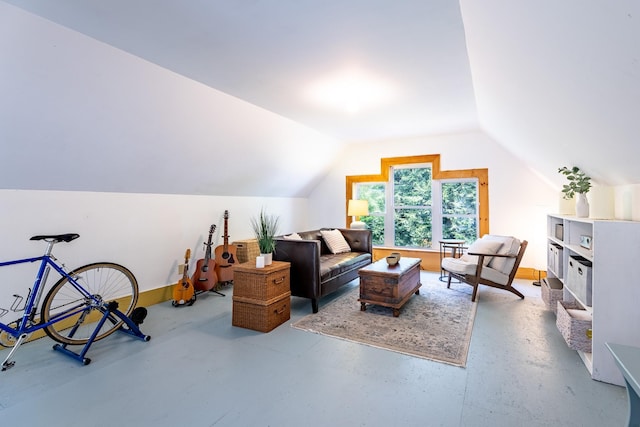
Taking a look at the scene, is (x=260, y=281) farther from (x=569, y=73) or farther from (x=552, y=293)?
(x=552, y=293)

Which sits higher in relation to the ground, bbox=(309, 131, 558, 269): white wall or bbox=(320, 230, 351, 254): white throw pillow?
bbox=(309, 131, 558, 269): white wall

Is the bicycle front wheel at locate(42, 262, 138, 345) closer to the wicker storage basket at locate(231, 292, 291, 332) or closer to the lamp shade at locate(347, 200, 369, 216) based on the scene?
the wicker storage basket at locate(231, 292, 291, 332)

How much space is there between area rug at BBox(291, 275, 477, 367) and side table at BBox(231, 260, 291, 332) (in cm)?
26

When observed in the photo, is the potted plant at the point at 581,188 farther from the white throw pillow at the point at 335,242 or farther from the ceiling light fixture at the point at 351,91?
the white throw pillow at the point at 335,242

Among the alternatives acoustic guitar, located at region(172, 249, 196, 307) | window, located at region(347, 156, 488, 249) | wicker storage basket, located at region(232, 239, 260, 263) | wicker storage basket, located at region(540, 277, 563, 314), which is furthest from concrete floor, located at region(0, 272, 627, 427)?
window, located at region(347, 156, 488, 249)

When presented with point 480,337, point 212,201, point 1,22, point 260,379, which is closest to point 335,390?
point 260,379

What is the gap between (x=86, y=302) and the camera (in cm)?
255

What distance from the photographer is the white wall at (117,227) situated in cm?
259

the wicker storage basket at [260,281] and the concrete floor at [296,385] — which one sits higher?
the wicker storage basket at [260,281]

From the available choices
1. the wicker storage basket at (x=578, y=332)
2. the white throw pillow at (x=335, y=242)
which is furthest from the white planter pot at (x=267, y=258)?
the wicker storage basket at (x=578, y=332)

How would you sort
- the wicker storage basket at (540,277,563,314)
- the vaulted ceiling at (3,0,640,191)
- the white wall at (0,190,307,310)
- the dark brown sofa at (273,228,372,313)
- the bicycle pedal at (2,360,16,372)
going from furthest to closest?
the dark brown sofa at (273,228,372,313) < the wicker storage basket at (540,277,563,314) < the white wall at (0,190,307,310) < the bicycle pedal at (2,360,16,372) < the vaulted ceiling at (3,0,640,191)

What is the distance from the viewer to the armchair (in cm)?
373

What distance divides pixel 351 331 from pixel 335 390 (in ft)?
2.95

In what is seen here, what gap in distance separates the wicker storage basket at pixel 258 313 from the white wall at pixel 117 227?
1429mm
